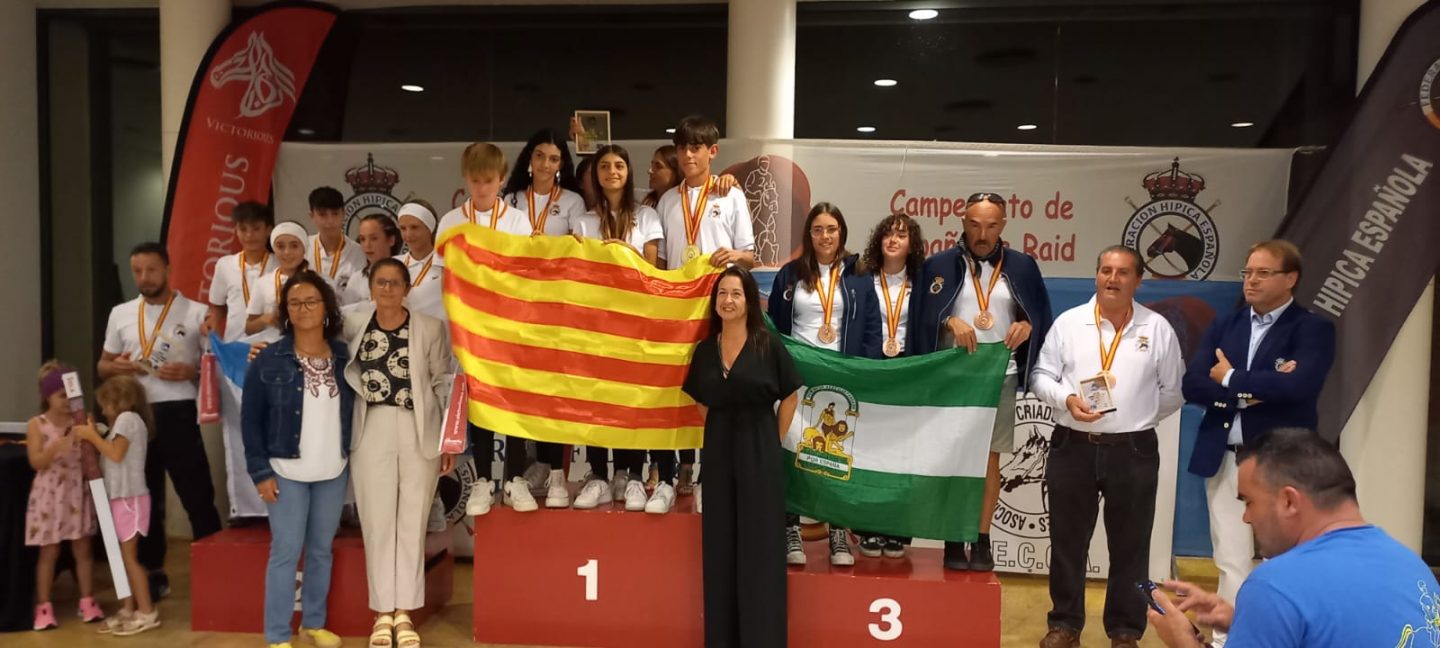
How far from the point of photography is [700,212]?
434cm

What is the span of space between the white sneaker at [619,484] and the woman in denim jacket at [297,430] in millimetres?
1119

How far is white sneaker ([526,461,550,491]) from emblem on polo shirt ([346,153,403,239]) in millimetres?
2239

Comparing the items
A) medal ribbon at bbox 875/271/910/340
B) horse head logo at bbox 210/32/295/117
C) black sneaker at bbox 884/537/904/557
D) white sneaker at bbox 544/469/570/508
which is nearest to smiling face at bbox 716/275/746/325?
medal ribbon at bbox 875/271/910/340

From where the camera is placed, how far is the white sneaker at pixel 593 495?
4258 mm

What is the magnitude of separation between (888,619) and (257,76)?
485 cm

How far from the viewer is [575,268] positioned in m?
4.21

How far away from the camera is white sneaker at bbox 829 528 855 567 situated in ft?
13.5

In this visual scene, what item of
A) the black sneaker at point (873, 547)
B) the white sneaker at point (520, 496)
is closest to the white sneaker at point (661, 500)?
the white sneaker at point (520, 496)

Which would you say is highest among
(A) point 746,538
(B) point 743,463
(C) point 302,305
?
(C) point 302,305

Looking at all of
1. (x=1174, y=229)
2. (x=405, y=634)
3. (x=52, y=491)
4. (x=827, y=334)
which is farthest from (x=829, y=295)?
(x=52, y=491)

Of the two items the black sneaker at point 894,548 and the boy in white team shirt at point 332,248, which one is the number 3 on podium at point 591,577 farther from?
the boy in white team shirt at point 332,248

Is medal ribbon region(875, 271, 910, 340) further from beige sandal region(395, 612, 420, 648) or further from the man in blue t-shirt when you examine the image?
beige sandal region(395, 612, 420, 648)

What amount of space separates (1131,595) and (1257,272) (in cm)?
138

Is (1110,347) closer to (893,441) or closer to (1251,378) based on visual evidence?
(1251,378)
